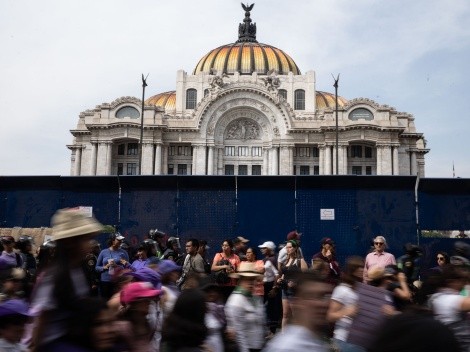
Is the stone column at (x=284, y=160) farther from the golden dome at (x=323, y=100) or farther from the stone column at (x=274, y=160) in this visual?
the golden dome at (x=323, y=100)

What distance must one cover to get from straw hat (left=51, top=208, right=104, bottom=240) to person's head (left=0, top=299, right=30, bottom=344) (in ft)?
3.41

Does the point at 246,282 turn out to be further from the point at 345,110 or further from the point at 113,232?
the point at 345,110

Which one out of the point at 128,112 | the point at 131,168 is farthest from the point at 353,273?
the point at 131,168

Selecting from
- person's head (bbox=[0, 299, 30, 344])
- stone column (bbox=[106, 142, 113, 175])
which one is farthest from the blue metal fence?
stone column (bbox=[106, 142, 113, 175])

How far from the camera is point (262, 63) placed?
69438mm

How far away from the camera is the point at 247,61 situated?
2741 inches

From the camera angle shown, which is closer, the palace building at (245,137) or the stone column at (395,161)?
the palace building at (245,137)

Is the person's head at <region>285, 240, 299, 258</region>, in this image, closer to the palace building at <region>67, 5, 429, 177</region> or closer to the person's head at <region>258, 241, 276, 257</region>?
the person's head at <region>258, 241, 276, 257</region>

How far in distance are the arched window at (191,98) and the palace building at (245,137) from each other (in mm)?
7596

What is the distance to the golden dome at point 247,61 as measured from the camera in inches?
2724

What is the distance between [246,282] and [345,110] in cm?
5101

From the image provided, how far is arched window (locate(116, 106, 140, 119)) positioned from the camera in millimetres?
56375

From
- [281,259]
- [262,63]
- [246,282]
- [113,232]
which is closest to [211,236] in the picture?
[113,232]

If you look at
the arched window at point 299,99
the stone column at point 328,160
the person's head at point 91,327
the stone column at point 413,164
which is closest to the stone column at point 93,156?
the arched window at point 299,99
